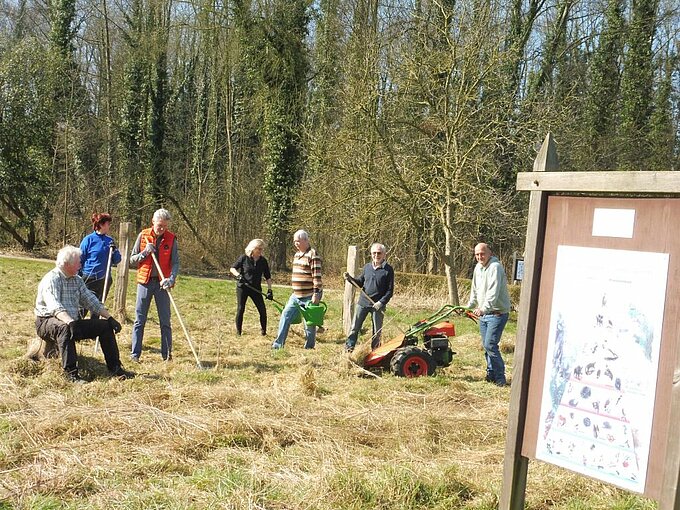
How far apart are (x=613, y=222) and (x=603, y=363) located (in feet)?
2.17

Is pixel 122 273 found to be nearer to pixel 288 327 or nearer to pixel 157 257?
pixel 288 327

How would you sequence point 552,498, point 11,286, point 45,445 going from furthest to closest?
point 11,286, point 45,445, point 552,498

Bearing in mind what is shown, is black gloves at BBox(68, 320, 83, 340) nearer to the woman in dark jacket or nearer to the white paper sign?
the woman in dark jacket

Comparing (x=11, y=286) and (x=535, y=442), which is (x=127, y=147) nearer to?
(x=11, y=286)

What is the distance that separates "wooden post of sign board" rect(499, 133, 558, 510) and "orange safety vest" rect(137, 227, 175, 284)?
549 cm

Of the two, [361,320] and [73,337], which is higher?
[361,320]

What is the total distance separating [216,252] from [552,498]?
2363 centimetres

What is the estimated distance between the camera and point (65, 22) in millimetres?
28750

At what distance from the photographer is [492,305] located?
8375 mm

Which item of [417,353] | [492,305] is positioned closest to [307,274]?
[417,353]

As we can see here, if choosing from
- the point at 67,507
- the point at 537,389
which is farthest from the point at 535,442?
the point at 67,507

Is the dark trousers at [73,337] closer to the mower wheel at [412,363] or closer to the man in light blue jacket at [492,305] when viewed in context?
the mower wheel at [412,363]

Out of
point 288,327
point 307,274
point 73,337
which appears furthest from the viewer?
point 307,274

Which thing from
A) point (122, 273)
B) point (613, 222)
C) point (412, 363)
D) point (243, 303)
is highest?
point (613, 222)
